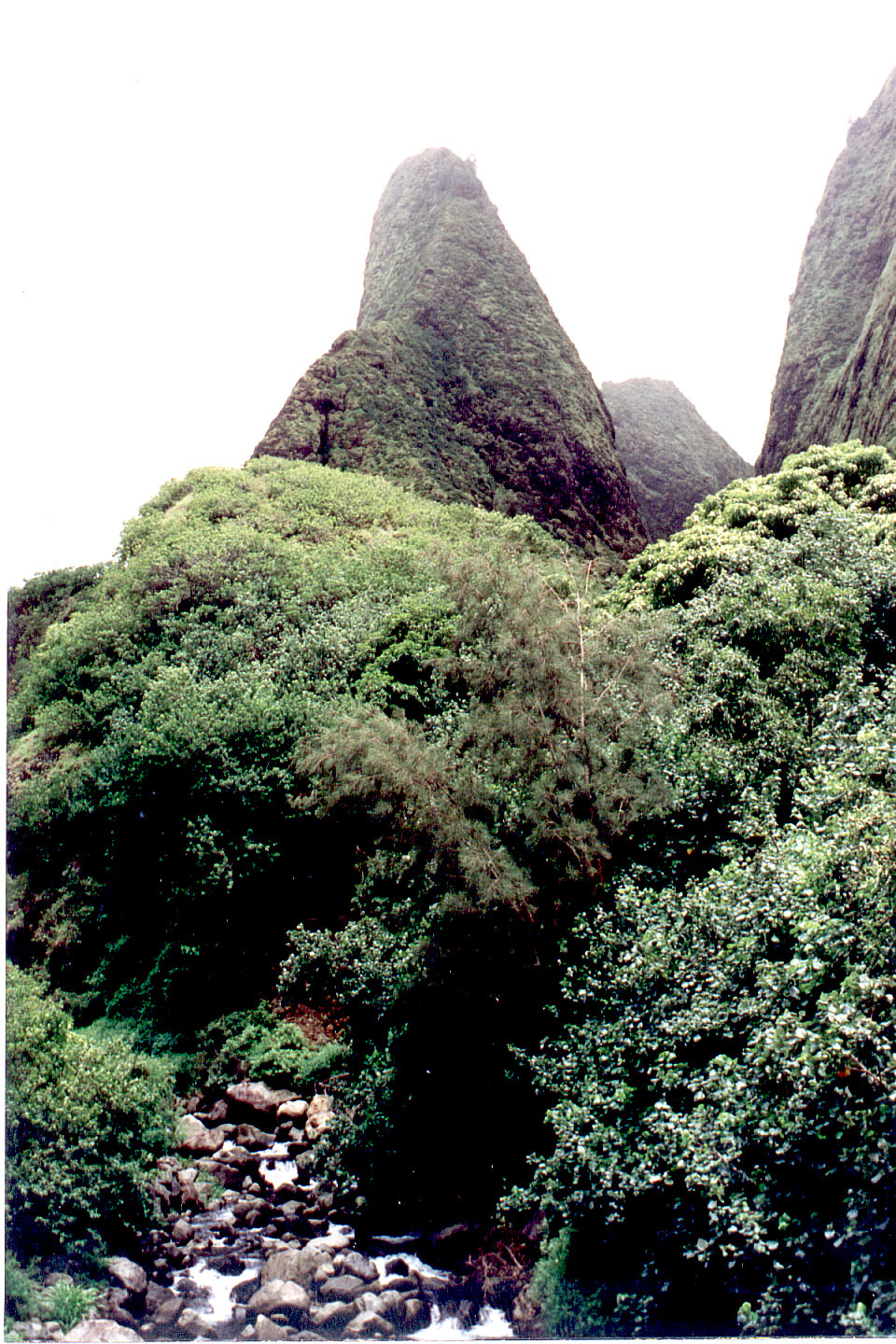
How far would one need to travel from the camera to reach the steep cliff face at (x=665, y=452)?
218 ft

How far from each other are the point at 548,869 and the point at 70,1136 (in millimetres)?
6212

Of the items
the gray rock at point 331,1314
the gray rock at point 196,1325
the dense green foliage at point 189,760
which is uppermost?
the dense green foliage at point 189,760

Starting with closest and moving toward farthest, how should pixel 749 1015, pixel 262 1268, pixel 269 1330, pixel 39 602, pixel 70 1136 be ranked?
pixel 749 1015, pixel 269 1330, pixel 70 1136, pixel 262 1268, pixel 39 602

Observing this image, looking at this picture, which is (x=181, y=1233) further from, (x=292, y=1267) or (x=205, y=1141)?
(x=205, y=1141)

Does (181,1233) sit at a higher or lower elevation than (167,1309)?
lower

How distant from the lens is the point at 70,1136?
919 centimetres

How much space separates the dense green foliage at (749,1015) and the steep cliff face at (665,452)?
169 ft

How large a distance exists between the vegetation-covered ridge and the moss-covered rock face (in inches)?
732

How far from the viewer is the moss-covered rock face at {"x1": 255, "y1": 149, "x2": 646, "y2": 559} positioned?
127 ft

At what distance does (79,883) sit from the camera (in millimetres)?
17078

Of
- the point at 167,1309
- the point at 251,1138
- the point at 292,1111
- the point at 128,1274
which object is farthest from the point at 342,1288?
the point at 292,1111

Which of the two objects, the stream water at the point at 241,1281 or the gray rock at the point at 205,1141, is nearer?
the stream water at the point at 241,1281

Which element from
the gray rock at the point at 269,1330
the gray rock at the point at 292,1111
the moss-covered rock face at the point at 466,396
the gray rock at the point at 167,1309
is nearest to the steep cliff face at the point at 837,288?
the moss-covered rock face at the point at 466,396

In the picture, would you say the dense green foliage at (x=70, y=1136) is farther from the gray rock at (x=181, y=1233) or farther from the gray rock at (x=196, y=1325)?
the gray rock at (x=196, y=1325)
